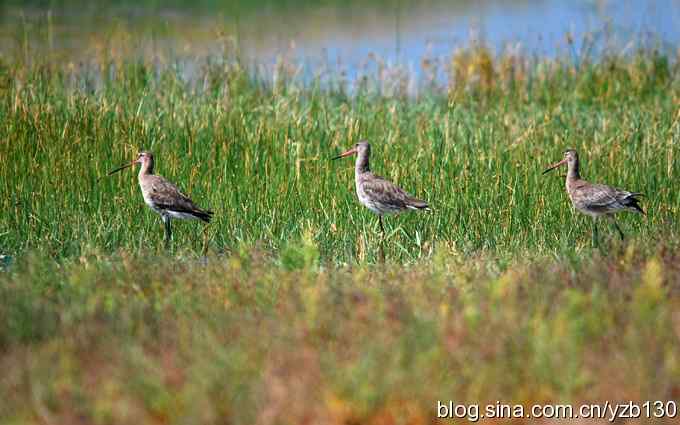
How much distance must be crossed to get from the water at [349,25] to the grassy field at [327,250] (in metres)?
2.55

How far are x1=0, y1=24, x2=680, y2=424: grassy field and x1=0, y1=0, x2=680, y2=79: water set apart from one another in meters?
2.55

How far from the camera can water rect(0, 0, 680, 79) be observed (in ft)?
53.9

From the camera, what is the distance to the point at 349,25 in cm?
2212

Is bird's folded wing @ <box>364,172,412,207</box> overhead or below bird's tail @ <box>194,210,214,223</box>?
overhead

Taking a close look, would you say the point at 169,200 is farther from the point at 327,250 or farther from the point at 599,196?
the point at 599,196

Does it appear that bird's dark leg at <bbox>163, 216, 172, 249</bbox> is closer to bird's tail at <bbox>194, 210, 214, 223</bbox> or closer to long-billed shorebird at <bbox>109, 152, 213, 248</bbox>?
long-billed shorebird at <bbox>109, 152, 213, 248</bbox>

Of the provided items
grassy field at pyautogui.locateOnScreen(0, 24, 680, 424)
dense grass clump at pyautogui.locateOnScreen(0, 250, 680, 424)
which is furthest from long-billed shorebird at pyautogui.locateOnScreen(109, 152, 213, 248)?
dense grass clump at pyautogui.locateOnScreen(0, 250, 680, 424)

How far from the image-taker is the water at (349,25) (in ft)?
53.9

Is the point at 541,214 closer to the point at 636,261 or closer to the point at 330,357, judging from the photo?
the point at 636,261

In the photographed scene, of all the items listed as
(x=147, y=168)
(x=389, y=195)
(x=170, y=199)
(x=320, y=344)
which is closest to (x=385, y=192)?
(x=389, y=195)

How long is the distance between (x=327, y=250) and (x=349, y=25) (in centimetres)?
1498

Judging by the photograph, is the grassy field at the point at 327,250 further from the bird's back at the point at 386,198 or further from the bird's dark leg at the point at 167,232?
the bird's back at the point at 386,198

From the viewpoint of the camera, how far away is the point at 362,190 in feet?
26.3

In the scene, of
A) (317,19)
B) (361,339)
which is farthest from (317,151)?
(317,19)
